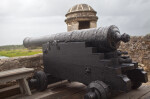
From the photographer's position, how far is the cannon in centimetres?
249

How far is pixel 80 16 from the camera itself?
35.7 feet

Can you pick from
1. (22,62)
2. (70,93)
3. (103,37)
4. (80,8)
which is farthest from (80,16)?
(103,37)

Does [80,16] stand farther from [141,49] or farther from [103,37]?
[103,37]

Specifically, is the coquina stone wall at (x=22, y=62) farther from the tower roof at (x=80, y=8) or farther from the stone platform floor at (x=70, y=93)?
the tower roof at (x=80, y=8)

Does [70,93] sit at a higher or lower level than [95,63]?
lower

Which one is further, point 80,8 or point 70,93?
point 80,8

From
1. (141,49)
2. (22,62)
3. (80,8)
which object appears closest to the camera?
(22,62)

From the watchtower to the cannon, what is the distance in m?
7.36

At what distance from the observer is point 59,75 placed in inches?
140

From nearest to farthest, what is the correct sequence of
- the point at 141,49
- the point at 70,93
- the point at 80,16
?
the point at 70,93 → the point at 141,49 → the point at 80,16

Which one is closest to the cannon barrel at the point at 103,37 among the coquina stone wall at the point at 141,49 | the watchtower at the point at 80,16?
the coquina stone wall at the point at 141,49

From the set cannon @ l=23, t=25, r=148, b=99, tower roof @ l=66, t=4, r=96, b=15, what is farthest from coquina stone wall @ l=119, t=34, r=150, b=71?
tower roof @ l=66, t=4, r=96, b=15

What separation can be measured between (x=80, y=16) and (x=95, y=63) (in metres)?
8.46

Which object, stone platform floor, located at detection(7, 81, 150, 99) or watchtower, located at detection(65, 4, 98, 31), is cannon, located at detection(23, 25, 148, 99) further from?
watchtower, located at detection(65, 4, 98, 31)
